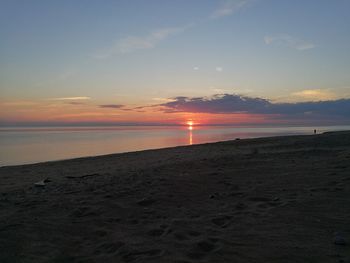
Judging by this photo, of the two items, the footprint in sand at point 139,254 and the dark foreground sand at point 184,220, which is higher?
the dark foreground sand at point 184,220

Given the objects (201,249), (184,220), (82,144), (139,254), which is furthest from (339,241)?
(82,144)

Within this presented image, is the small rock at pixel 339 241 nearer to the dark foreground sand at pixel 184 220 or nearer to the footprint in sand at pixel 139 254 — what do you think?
the dark foreground sand at pixel 184 220

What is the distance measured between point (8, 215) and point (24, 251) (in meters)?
1.86

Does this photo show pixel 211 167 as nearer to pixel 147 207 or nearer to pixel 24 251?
pixel 147 207

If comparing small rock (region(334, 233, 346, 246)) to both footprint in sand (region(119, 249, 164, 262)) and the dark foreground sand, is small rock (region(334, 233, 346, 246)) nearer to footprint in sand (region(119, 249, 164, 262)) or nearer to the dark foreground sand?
the dark foreground sand

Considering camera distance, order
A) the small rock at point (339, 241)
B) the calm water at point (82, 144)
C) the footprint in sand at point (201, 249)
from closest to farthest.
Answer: the footprint in sand at point (201, 249) < the small rock at point (339, 241) < the calm water at point (82, 144)

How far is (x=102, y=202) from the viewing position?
6809mm

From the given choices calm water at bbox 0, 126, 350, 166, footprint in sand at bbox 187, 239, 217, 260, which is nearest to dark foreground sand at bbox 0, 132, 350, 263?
footprint in sand at bbox 187, 239, 217, 260

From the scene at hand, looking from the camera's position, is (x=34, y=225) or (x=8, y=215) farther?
(x=8, y=215)

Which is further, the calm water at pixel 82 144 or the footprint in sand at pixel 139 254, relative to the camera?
the calm water at pixel 82 144

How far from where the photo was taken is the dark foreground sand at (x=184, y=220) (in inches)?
167

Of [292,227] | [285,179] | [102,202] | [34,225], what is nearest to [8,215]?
[34,225]

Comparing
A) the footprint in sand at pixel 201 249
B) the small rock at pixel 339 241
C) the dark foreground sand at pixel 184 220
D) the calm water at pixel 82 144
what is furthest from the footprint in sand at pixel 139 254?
the calm water at pixel 82 144

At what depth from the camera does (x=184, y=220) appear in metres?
5.52
